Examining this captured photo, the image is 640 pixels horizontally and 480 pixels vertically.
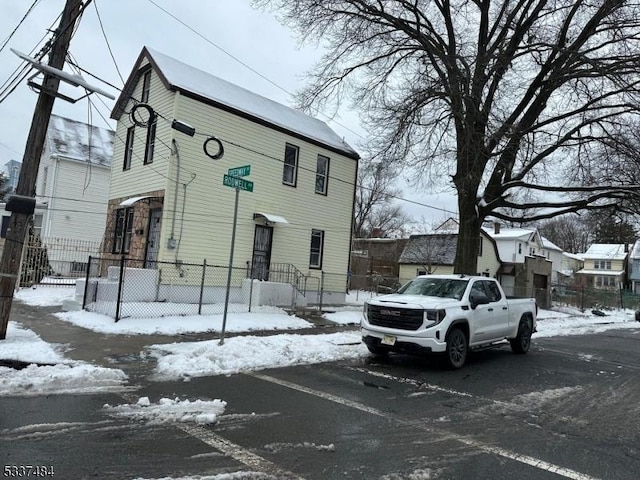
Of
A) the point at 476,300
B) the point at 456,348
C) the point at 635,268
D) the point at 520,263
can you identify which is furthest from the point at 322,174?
the point at 635,268

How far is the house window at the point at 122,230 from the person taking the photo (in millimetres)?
17141

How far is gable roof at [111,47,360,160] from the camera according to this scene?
15656 millimetres

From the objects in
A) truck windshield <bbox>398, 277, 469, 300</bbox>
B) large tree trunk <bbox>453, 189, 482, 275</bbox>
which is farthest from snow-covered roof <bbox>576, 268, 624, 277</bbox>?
truck windshield <bbox>398, 277, 469, 300</bbox>

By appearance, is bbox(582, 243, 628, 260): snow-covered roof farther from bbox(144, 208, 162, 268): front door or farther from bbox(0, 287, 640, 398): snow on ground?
bbox(144, 208, 162, 268): front door

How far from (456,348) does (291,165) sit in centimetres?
1119

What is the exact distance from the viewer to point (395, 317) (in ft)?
30.0

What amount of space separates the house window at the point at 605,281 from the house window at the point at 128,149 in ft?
222

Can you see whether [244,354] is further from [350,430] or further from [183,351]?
[350,430]

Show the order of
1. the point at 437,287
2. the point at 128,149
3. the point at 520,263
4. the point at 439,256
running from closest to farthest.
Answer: the point at 437,287 → the point at 128,149 → the point at 439,256 → the point at 520,263

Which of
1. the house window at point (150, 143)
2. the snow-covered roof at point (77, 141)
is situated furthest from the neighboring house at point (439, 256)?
the house window at point (150, 143)

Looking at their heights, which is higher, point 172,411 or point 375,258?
point 375,258

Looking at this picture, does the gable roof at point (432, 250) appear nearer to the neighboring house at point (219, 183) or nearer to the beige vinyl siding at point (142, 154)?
the neighboring house at point (219, 183)

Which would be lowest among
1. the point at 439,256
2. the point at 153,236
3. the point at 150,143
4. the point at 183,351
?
the point at 183,351

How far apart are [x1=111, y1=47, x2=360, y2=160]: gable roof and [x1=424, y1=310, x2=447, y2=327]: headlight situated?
415 inches
